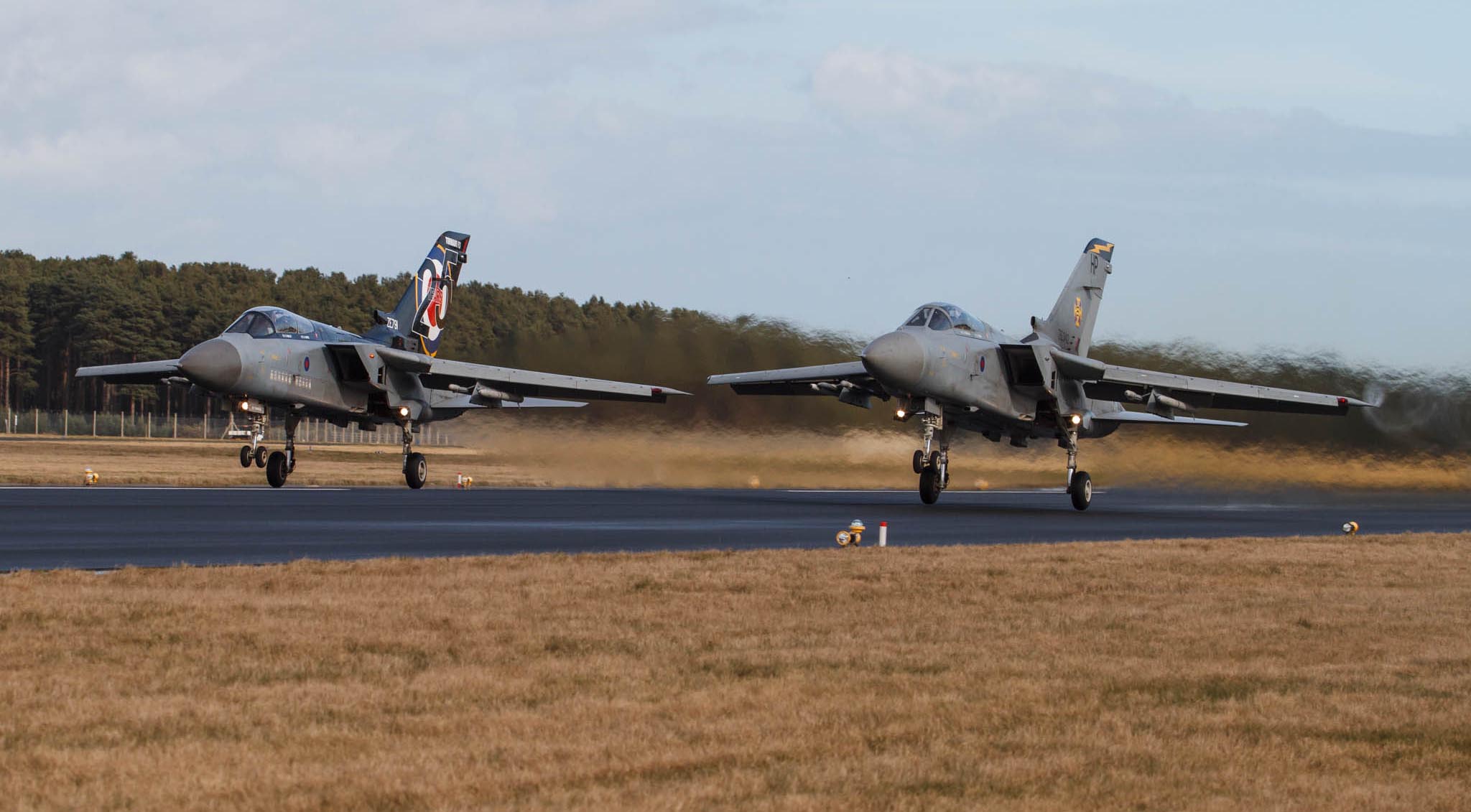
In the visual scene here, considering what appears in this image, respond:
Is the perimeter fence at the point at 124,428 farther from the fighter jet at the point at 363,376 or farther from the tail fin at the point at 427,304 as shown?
the fighter jet at the point at 363,376

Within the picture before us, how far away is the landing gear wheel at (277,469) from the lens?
96.4ft

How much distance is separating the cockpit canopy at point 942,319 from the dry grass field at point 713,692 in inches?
537

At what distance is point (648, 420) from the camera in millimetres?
36000

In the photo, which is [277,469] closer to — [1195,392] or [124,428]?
[1195,392]

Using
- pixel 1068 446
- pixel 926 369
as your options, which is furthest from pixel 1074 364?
pixel 926 369

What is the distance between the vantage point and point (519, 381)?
104ft

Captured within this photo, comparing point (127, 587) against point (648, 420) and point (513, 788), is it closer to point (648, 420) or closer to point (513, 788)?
point (513, 788)

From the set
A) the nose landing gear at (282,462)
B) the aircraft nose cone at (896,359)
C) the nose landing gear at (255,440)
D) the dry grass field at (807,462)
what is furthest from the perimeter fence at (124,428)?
the aircraft nose cone at (896,359)

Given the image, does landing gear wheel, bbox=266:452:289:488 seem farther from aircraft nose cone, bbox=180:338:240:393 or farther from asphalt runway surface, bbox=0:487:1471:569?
aircraft nose cone, bbox=180:338:240:393

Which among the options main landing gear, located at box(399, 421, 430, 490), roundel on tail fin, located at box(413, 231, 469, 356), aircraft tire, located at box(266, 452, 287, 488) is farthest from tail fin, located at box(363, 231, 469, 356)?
aircraft tire, located at box(266, 452, 287, 488)

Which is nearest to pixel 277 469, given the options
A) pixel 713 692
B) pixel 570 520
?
pixel 570 520

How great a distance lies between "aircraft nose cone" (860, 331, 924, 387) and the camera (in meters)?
24.8

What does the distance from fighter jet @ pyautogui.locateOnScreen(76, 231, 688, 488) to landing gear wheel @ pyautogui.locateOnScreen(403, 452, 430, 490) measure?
2cm

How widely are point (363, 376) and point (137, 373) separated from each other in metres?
5.78
